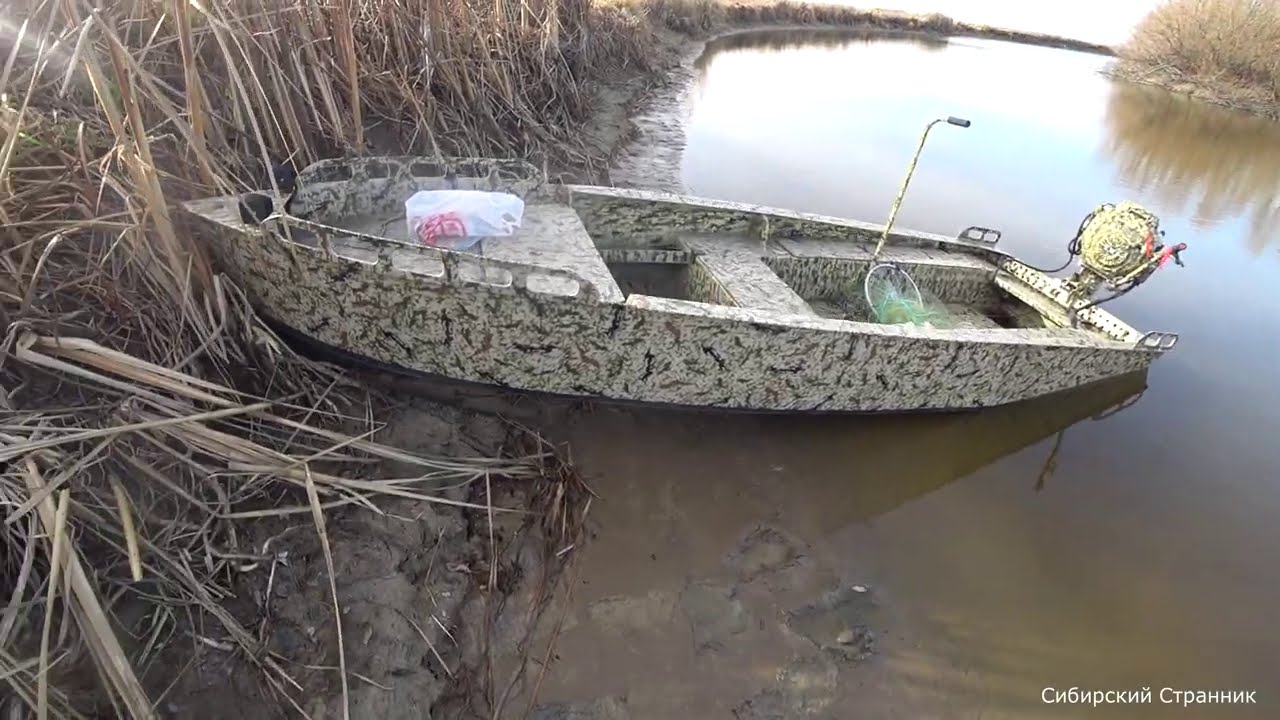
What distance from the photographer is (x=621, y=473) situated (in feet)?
11.7

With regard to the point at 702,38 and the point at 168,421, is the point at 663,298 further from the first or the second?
the point at 702,38

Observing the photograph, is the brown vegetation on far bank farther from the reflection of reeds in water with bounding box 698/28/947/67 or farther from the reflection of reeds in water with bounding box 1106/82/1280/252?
the reflection of reeds in water with bounding box 698/28/947/67

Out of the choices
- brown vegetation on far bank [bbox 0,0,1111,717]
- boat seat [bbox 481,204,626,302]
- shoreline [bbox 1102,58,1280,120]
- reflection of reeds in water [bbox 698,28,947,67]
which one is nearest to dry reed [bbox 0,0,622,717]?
brown vegetation on far bank [bbox 0,0,1111,717]

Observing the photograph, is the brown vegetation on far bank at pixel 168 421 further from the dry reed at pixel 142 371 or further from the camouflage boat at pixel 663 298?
the camouflage boat at pixel 663 298

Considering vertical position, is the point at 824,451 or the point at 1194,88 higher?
the point at 1194,88

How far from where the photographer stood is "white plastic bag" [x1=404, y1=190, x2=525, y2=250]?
3.67 metres

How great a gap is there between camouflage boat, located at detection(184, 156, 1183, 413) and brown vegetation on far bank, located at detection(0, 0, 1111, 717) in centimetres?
35

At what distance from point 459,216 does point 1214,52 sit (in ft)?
75.7

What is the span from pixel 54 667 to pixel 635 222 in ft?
12.0

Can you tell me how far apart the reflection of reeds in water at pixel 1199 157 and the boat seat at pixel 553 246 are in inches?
348

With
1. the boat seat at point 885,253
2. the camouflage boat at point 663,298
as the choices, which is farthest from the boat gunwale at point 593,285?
the boat seat at point 885,253

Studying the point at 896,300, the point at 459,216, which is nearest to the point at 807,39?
the point at 896,300

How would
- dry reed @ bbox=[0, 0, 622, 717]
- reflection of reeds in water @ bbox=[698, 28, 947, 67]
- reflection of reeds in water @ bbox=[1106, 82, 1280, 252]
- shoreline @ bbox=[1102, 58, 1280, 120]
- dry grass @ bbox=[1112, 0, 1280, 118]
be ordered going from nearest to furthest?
1. dry reed @ bbox=[0, 0, 622, 717]
2. reflection of reeds in water @ bbox=[1106, 82, 1280, 252]
3. shoreline @ bbox=[1102, 58, 1280, 120]
4. reflection of reeds in water @ bbox=[698, 28, 947, 67]
5. dry grass @ bbox=[1112, 0, 1280, 118]

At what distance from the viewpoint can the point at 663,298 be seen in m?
3.49
